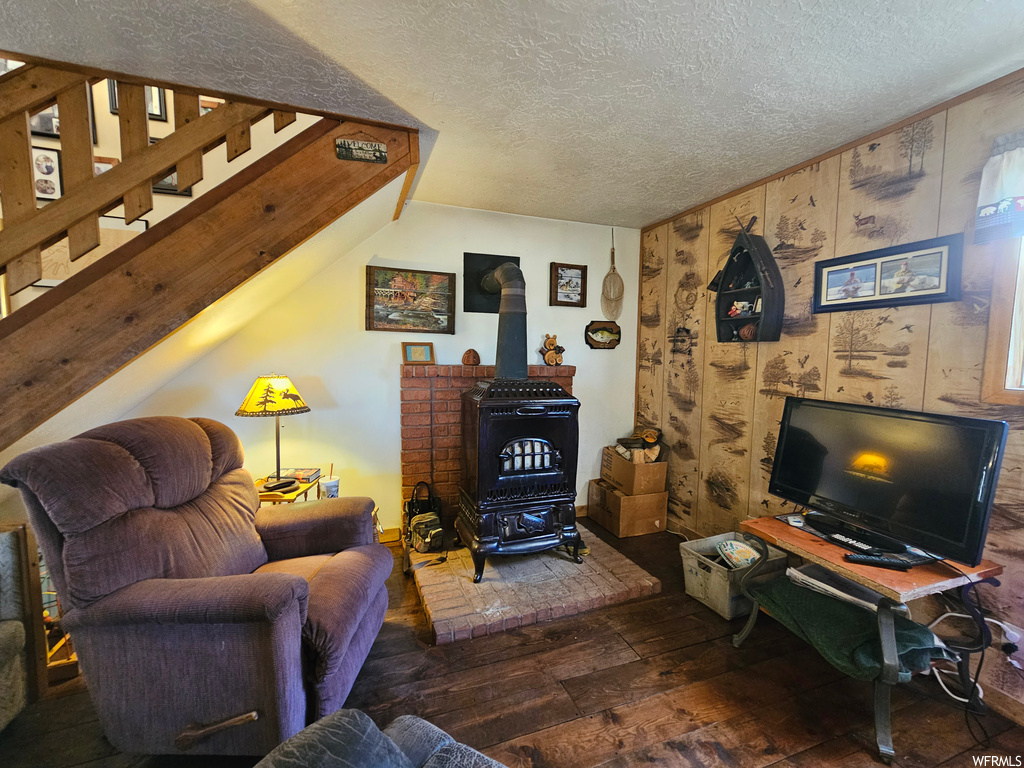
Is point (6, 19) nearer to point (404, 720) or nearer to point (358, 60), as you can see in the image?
point (358, 60)

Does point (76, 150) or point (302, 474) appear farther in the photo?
point (302, 474)

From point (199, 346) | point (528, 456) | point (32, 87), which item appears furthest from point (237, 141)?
point (528, 456)

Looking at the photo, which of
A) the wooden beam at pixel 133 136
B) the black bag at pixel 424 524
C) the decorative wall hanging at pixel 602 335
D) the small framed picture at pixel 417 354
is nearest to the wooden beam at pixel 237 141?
the wooden beam at pixel 133 136

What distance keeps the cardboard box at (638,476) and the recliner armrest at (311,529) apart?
1.98 metres

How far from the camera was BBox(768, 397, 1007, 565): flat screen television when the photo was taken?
1.42 metres

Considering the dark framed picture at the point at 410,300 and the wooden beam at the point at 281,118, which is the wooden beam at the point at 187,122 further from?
the dark framed picture at the point at 410,300

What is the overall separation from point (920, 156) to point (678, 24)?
1.37 m

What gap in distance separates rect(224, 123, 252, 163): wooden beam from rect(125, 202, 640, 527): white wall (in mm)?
590

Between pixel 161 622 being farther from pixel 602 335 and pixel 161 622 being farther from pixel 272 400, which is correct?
pixel 602 335

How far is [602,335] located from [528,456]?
1.47 meters

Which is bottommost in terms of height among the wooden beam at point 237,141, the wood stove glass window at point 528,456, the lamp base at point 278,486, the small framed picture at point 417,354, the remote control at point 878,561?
the lamp base at point 278,486

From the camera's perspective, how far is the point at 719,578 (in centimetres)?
211

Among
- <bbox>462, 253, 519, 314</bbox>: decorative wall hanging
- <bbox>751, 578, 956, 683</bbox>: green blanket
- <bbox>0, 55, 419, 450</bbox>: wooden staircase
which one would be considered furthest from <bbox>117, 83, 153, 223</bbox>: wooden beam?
<bbox>751, 578, 956, 683</bbox>: green blanket

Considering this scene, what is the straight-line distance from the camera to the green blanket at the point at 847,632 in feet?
4.54
